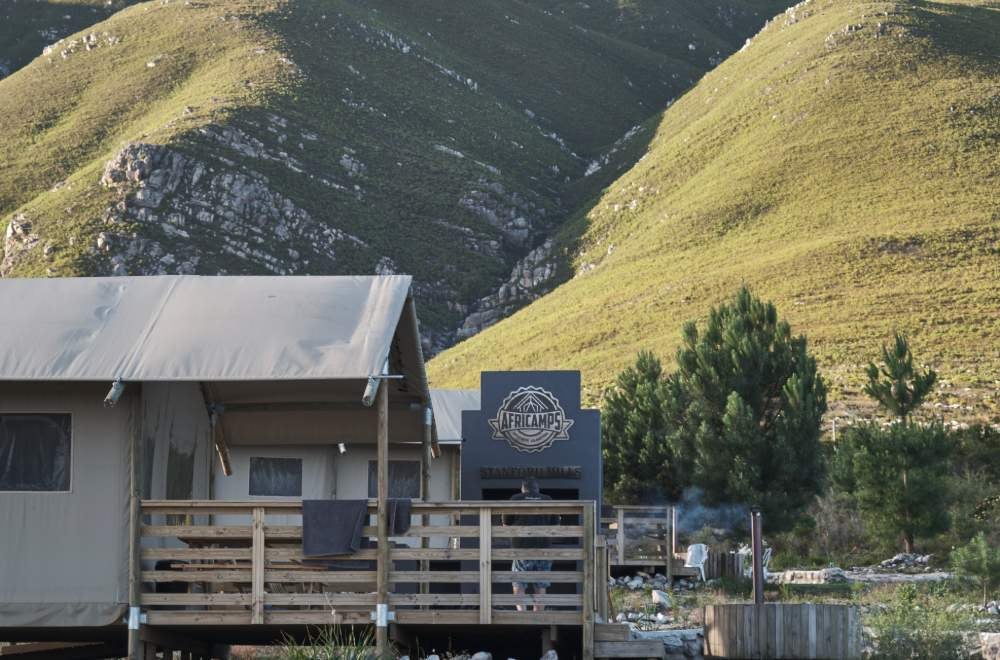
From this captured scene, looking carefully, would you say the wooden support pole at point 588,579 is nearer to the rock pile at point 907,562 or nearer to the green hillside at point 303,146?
the rock pile at point 907,562

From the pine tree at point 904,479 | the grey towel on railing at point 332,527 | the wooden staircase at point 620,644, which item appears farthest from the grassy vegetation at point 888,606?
the grey towel on railing at point 332,527

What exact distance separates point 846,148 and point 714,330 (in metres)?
57.6

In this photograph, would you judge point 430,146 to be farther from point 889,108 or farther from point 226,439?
point 226,439

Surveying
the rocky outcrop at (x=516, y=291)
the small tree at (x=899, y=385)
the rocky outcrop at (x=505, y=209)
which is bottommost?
the small tree at (x=899, y=385)

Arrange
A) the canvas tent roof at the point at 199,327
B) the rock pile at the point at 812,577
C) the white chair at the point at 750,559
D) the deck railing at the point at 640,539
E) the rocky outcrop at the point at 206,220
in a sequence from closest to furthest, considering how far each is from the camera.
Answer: the canvas tent roof at the point at 199,327 → the rock pile at the point at 812,577 → the white chair at the point at 750,559 → the deck railing at the point at 640,539 → the rocky outcrop at the point at 206,220

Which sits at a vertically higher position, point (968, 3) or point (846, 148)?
point (968, 3)

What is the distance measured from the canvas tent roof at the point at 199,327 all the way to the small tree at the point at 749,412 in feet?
67.8

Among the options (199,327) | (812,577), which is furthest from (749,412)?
(199,327)

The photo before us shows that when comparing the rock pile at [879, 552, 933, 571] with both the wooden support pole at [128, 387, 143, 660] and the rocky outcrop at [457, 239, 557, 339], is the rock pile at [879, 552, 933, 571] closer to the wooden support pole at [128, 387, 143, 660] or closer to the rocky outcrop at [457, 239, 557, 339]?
the wooden support pole at [128, 387, 143, 660]

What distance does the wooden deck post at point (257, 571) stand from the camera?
1542cm

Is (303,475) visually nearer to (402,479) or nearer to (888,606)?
(402,479)

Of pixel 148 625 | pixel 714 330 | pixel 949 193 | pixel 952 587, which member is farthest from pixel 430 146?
pixel 148 625

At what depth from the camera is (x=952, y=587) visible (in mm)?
26125

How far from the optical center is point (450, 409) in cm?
2944
